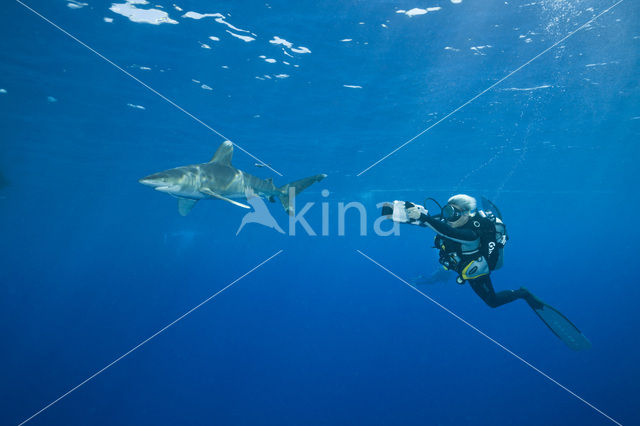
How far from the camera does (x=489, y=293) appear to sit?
6645 millimetres

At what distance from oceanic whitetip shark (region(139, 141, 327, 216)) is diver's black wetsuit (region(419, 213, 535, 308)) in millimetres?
3249

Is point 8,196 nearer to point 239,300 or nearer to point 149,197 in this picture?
point 149,197

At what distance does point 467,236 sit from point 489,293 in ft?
8.22

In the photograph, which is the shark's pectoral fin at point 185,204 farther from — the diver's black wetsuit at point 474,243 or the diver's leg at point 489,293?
the diver's leg at point 489,293

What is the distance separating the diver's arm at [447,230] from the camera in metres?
4.43

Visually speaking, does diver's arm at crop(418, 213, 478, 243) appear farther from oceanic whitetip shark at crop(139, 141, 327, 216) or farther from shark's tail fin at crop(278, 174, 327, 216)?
shark's tail fin at crop(278, 174, 327, 216)

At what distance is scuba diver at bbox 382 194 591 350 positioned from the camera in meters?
4.52

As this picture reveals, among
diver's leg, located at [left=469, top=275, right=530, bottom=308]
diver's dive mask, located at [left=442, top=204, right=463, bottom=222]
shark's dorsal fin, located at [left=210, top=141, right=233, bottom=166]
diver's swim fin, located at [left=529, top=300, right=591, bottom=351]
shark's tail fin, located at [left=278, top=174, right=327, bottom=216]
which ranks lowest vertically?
diver's swim fin, located at [left=529, top=300, right=591, bottom=351]

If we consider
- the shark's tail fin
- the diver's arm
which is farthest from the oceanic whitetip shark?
the diver's arm

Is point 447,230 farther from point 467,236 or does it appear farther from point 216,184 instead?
point 216,184

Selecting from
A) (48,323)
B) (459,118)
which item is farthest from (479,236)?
(48,323)

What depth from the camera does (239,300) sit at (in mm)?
34875

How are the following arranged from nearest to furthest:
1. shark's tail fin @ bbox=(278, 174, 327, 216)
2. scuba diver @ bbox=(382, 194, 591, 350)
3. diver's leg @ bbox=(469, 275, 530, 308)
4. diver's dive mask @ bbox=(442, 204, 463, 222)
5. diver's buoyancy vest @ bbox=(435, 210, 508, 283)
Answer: scuba diver @ bbox=(382, 194, 591, 350), diver's dive mask @ bbox=(442, 204, 463, 222), diver's buoyancy vest @ bbox=(435, 210, 508, 283), diver's leg @ bbox=(469, 275, 530, 308), shark's tail fin @ bbox=(278, 174, 327, 216)

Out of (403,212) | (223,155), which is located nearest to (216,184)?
(223,155)
